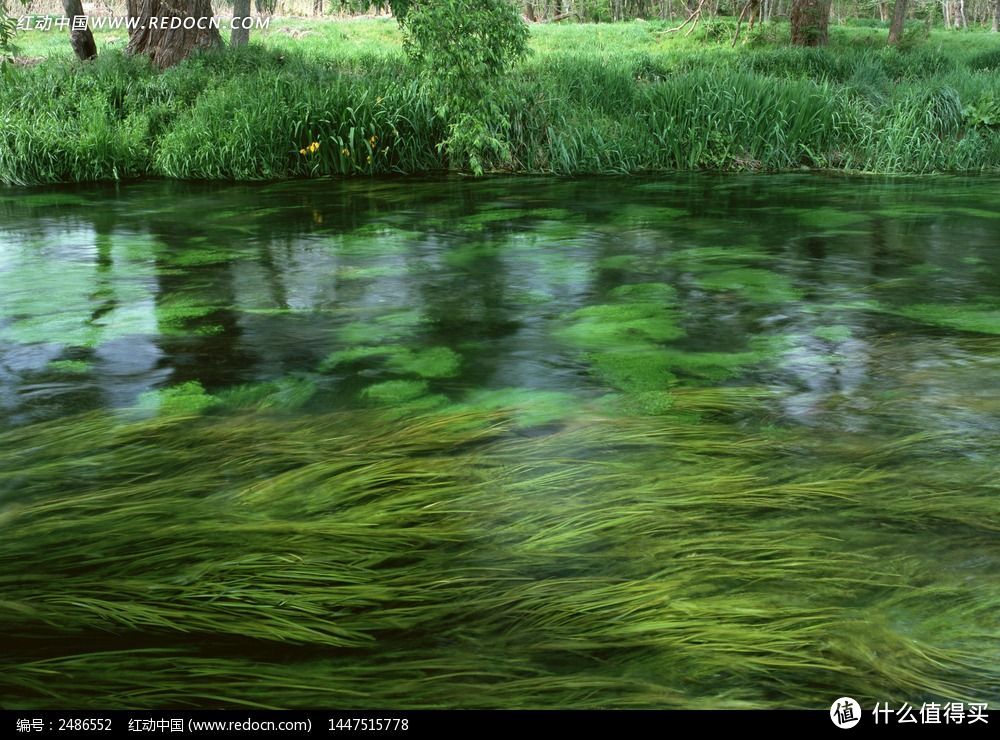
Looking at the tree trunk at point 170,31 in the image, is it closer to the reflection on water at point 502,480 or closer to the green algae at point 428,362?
the reflection on water at point 502,480

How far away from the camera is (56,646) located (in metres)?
1.97

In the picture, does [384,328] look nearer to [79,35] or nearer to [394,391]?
[394,391]

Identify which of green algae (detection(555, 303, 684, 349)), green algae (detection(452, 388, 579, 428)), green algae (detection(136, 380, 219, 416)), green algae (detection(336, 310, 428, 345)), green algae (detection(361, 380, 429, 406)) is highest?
green algae (detection(336, 310, 428, 345))

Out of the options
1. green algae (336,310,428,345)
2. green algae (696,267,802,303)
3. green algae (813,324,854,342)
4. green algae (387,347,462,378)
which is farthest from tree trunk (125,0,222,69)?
green algae (813,324,854,342)

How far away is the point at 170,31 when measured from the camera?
11.1m

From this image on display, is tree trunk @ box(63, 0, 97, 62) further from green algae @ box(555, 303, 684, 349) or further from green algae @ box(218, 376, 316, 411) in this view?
green algae @ box(218, 376, 316, 411)

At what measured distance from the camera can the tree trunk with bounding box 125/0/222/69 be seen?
1105cm

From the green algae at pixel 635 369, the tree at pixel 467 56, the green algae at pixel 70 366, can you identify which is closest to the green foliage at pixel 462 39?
the tree at pixel 467 56

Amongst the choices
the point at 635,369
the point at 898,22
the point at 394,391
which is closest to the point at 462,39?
the point at 635,369

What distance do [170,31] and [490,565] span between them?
10.5 metres

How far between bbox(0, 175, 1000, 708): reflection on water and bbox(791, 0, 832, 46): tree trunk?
10.2 m

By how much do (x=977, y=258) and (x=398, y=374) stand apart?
3.61m

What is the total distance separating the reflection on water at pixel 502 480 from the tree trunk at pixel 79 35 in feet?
23.4

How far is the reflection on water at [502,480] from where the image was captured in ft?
6.24
